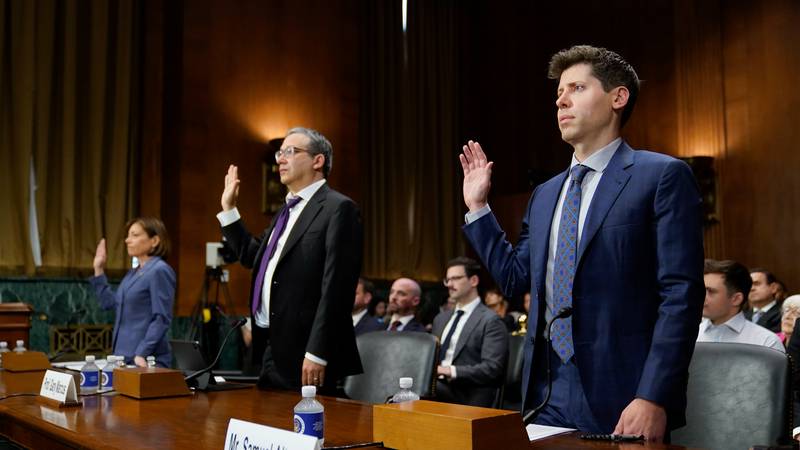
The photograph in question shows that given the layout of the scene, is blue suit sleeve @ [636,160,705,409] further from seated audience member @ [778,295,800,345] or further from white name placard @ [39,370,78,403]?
seated audience member @ [778,295,800,345]

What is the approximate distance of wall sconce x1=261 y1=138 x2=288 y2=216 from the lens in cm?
823

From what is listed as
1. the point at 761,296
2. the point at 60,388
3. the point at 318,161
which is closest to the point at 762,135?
the point at 761,296

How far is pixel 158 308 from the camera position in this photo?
4289 millimetres

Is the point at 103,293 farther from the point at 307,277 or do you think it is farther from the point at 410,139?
the point at 410,139

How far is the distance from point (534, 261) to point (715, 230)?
7062 millimetres

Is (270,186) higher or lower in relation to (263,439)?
higher

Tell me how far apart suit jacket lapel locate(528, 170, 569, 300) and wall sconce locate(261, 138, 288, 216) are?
615cm

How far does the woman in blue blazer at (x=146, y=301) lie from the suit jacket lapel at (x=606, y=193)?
2.82 meters

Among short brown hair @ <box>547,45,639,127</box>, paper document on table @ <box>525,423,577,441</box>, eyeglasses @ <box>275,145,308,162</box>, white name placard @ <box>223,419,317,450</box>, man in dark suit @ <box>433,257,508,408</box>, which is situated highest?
short brown hair @ <box>547,45,639,127</box>

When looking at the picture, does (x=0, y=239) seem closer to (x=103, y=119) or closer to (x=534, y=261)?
(x=103, y=119)

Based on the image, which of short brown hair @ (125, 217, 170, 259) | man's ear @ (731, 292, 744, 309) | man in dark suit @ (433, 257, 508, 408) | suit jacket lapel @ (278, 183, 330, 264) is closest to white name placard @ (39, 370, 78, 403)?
suit jacket lapel @ (278, 183, 330, 264)

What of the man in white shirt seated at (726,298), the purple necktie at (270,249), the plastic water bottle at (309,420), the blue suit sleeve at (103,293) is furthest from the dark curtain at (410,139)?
the plastic water bottle at (309,420)

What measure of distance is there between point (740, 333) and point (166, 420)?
2517 mm

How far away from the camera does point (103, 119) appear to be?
24.9ft
